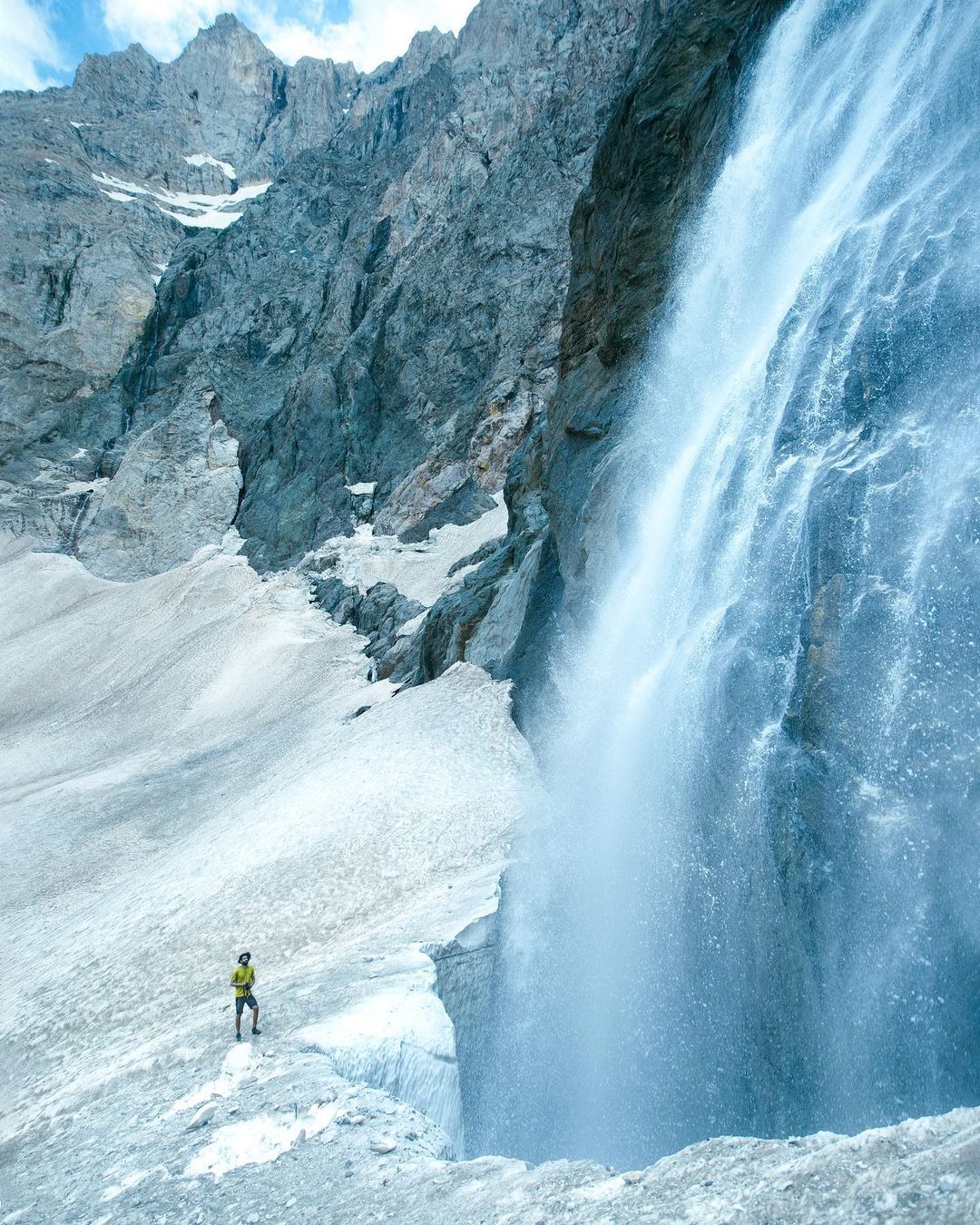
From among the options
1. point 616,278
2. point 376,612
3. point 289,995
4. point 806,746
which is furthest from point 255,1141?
point 376,612

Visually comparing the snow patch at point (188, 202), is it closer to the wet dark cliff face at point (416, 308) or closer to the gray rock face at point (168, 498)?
the wet dark cliff face at point (416, 308)

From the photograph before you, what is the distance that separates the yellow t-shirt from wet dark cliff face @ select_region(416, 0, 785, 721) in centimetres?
1174

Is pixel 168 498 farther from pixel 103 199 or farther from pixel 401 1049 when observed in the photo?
pixel 401 1049

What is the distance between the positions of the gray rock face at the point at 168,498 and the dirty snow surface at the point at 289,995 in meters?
26.0

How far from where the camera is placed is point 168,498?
57.2 metres

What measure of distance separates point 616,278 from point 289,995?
18.8m

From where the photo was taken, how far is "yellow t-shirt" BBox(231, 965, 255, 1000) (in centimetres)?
927

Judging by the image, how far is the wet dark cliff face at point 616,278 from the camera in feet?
64.2

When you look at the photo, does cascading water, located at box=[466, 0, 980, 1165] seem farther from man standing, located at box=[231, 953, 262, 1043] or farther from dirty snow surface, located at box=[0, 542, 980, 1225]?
man standing, located at box=[231, 953, 262, 1043]

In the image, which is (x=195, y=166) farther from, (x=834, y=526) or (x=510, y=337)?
(x=834, y=526)

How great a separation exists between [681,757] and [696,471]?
599 centimetres

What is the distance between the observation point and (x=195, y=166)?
105 m

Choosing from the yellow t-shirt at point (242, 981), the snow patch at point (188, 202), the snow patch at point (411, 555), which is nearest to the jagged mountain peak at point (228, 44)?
the snow patch at point (188, 202)

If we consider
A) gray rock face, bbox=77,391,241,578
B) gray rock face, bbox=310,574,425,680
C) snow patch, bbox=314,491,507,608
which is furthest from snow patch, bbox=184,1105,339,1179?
gray rock face, bbox=77,391,241,578
